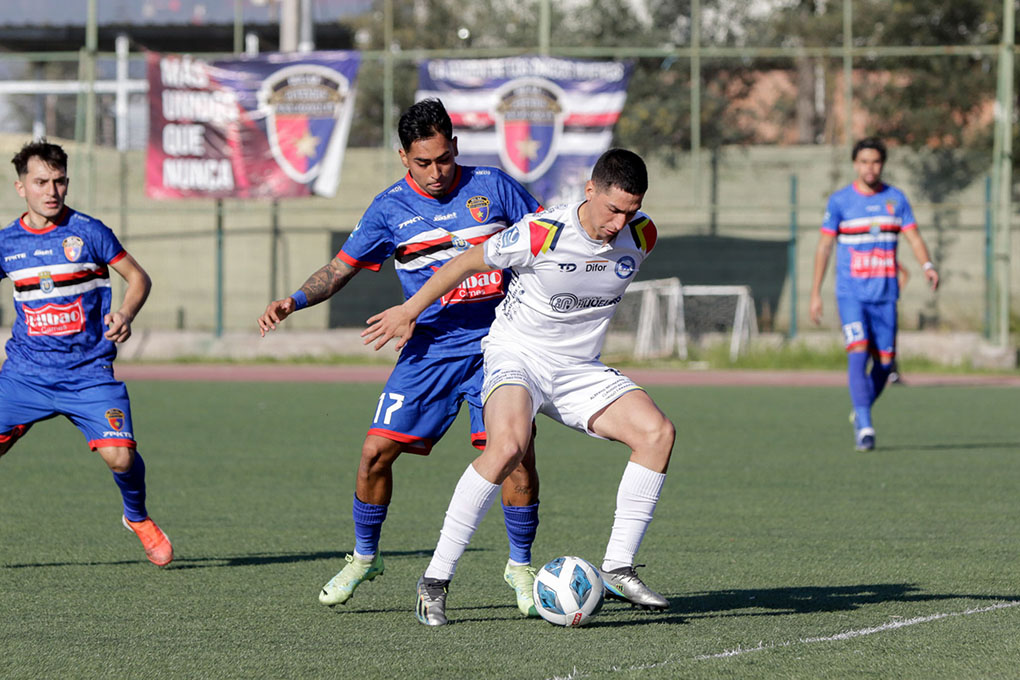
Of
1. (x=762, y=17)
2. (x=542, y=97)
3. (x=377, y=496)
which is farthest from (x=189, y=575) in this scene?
(x=762, y=17)

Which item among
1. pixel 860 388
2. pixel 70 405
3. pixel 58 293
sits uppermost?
pixel 58 293

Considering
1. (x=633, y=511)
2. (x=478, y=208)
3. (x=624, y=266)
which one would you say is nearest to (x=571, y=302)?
(x=624, y=266)

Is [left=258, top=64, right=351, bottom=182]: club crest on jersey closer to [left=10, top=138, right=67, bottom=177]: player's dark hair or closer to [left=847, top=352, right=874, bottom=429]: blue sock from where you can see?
[left=847, top=352, right=874, bottom=429]: blue sock

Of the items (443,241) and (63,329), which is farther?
(63,329)

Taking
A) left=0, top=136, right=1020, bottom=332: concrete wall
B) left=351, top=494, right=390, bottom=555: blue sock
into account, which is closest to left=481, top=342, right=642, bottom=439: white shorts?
left=351, top=494, right=390, bottom=555: blue sock

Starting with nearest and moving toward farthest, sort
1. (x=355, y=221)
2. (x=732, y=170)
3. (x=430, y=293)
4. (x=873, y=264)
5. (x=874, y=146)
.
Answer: (x=430, y=293) < (x=874, y=146) < (x=873, y=264) < (x=355, y=221) < (x=732, y=170)

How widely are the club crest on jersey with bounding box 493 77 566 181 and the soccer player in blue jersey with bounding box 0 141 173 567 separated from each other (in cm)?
1455

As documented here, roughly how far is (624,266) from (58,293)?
281cm

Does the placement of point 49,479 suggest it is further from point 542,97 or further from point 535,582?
point 542,97

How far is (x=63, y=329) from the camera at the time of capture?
22.2ft

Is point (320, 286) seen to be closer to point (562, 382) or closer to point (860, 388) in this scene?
point (562, 382)

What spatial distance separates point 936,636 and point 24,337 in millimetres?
4311

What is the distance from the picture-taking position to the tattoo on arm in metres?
5.95


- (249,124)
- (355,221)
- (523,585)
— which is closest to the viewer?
(523,585)
